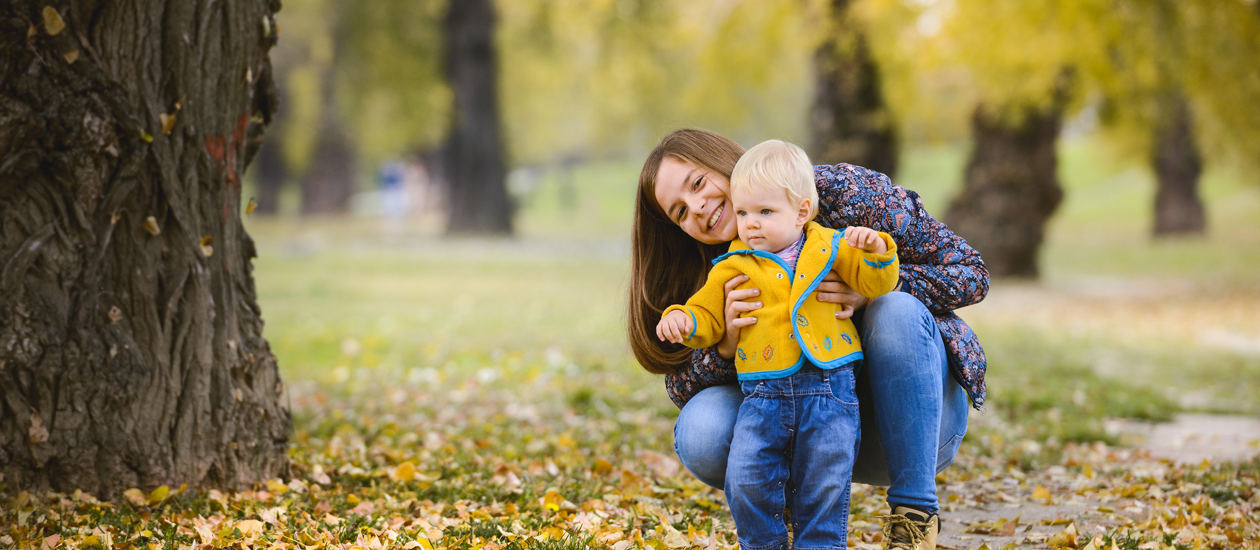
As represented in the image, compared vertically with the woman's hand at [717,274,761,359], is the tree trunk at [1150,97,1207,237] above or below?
above

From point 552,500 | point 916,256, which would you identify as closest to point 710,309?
point 916,256

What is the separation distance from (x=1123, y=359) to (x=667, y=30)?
31.8ft

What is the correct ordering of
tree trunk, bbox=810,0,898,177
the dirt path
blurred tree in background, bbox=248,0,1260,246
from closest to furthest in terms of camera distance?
the dirt path < blurred tree in background, bbox=248,0,1260,246 < tree trunk, bbox=810,0,898,177

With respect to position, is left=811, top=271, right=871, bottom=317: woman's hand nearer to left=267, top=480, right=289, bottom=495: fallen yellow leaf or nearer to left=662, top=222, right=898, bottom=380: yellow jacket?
left=662, top=222, right=898, bottom=380: yellow jacket

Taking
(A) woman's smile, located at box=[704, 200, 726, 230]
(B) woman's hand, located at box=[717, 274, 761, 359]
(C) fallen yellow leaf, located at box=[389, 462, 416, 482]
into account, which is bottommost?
(C) fallen yellow leaf, located at box=[389, 462, 416, 482]

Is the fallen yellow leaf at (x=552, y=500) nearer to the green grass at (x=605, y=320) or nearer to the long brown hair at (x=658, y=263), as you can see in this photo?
the long brown hair at (x=658, y=263)

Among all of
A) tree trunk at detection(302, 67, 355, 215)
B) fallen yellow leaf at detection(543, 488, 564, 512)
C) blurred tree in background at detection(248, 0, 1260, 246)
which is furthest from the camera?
tree trunk at detection(302, 67, 355, 215)

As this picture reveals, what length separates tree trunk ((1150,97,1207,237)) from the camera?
23.4 metres

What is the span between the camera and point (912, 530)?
2.68 m

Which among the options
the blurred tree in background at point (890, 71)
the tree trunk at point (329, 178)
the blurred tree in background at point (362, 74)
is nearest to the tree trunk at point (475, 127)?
the blurred tree in background at point (890, 71)

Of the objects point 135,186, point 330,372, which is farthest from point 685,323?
point 330,372

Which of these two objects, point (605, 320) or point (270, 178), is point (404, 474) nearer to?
point (605, 320)

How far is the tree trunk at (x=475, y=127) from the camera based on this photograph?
19.3 meters

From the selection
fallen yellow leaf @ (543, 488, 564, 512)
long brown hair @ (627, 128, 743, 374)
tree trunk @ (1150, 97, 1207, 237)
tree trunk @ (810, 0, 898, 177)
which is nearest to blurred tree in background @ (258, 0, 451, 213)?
tree trunk @ (810, 0, 898, 177)
